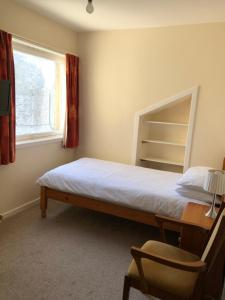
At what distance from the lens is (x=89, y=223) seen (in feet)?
9.57

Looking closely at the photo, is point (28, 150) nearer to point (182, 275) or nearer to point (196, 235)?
point (196, 235)

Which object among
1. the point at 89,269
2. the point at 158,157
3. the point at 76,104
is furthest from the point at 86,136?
the point at 89,269

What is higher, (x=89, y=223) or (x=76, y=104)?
(x=76, y=104)

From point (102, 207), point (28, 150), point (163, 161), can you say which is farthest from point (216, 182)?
point (28, 150)

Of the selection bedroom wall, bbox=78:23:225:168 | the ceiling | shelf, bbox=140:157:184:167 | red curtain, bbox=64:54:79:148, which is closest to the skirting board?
red curtain, bbox=64:54:79:148

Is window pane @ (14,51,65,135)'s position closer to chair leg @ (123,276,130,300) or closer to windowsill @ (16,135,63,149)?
windowsill @ (16,135,63,149)

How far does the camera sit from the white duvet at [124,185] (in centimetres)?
235

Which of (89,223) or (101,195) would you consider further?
(89,223)

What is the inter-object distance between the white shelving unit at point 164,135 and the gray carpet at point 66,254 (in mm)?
1158

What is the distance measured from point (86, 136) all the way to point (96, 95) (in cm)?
68

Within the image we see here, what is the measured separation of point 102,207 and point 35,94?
1.78 m

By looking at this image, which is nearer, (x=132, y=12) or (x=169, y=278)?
(x=169, y=278)

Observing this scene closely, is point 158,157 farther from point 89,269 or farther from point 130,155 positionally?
point 89,269

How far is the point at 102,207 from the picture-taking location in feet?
8.73
